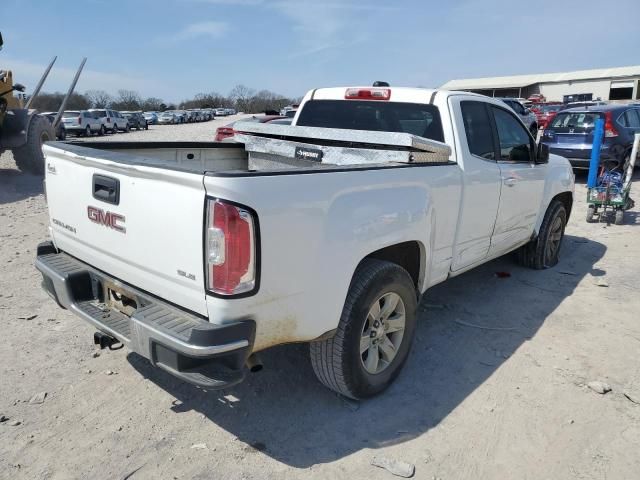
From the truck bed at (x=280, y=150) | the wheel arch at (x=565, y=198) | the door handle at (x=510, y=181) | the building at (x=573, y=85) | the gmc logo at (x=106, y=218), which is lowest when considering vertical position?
the wheel arch at (x=565, y=198)

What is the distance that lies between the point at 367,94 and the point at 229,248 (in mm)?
2526

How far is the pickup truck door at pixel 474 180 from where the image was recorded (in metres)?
3.79

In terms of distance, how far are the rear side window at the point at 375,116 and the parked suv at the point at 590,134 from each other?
28.1 ft

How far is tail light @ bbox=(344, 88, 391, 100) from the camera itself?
4.16m

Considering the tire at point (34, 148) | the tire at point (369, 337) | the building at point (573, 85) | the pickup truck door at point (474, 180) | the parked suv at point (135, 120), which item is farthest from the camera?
the building at point (573, 85)

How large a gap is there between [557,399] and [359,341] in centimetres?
145

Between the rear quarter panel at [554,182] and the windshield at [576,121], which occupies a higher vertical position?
the windshield at [576,121]

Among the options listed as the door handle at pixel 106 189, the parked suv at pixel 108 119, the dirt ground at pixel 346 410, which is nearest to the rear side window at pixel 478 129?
the dirt ground at pixel 346 410

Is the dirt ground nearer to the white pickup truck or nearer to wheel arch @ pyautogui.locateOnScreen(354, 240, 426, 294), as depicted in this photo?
the white pickup truck

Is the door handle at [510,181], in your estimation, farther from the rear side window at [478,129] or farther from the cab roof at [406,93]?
the cab roof at [406,93]

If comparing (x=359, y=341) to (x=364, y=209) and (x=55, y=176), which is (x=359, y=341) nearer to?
(x=364, y=209)

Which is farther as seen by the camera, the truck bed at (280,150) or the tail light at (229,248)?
the truck bed at (280,150)

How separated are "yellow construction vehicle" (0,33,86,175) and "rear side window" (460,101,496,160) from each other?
10.6m

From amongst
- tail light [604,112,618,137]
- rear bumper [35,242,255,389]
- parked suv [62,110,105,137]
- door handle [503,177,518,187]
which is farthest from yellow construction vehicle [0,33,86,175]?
parked suv [62,110,105,137]
